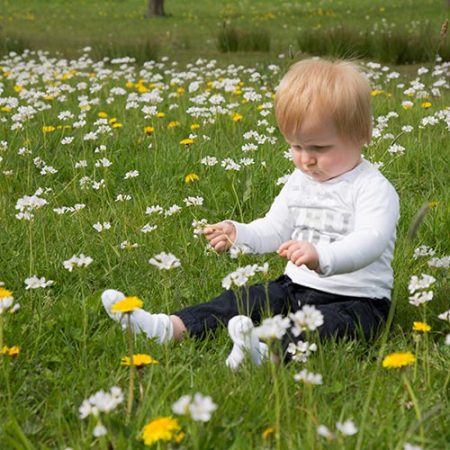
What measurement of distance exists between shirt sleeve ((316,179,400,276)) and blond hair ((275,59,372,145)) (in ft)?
0.71

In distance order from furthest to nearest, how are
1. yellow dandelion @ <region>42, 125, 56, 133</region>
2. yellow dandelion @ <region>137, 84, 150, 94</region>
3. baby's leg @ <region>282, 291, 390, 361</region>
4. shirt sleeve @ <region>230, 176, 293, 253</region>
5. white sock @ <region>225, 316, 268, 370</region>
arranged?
1. yellow dandelion @ <region>137, 84, 150, 94</region>
2. yellow dandelion @ <region>42, 125, 56, 133</region>
3. shirt sleeve @ <region>230, 176, 293, 253</region>
4. baby's leg @ <region>282, 291, 390, 361</region>
5. white sock @ <region>225, 316, 268, 370</region>

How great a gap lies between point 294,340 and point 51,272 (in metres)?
1.32

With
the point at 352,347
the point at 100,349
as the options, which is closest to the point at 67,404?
the point at 100,349

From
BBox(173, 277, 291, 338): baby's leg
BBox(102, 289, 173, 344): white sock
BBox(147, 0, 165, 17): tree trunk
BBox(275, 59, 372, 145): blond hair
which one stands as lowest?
BBox(147, 0, 165, 17): tree trunk

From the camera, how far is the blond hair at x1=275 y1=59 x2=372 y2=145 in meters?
3.06

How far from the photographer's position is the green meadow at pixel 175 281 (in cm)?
223

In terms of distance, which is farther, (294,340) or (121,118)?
(121,118)

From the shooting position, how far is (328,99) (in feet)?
10.0

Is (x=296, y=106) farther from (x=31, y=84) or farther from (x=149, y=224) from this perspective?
(x=31, y=84)

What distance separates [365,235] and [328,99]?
0.50m

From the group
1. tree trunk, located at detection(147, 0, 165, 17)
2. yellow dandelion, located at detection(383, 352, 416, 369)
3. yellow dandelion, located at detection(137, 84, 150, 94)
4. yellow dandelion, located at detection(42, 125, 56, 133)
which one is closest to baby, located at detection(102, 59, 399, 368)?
yellow dandelion, located at detection(383, 352, 416, 369)

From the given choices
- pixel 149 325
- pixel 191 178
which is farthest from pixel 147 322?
pixel 191 178

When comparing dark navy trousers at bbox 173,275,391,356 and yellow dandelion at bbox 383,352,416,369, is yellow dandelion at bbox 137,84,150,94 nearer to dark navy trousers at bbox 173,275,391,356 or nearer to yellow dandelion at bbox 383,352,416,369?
dark navy trousers at bbox 173,275,391,356

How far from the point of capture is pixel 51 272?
147 inches
